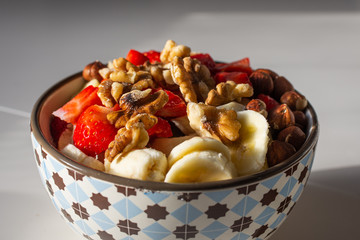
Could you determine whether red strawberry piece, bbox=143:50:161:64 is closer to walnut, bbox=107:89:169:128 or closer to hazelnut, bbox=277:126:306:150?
walnut, bbox=107:89:169:128

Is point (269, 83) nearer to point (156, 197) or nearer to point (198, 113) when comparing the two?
point (198, 113)

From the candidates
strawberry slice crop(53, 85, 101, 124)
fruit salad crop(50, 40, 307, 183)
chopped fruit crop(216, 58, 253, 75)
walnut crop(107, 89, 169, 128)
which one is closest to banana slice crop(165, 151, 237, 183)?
fruit salad crop(50, 40, 307, 183)

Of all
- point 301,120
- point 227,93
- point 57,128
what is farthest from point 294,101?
A: point 57,128

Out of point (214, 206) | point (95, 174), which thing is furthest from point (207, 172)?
point (95, 174)

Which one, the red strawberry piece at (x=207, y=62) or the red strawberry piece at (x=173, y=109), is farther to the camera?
the red strawberry piece at (x=207, y=62)

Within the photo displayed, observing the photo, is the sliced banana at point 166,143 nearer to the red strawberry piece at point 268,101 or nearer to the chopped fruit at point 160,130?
the chopped fruit at point 160,130

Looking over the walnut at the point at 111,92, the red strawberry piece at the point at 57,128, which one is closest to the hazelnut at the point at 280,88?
the walnut at the point at 111,92

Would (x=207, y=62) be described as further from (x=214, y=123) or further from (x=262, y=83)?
(x=214, y=123)
